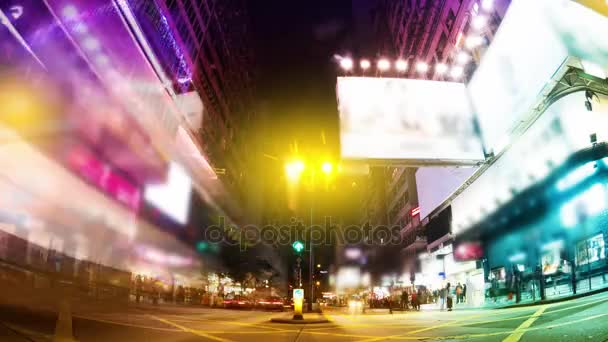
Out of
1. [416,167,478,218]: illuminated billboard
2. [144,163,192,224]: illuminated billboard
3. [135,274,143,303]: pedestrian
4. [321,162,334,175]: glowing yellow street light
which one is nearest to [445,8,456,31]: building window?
[416,167,478,218]: illuminated billboard

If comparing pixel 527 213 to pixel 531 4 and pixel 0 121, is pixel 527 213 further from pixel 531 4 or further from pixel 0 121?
pixel 0 121

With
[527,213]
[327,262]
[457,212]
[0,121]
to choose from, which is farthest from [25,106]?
[327,262]

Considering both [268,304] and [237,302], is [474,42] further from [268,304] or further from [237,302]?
[268,304]

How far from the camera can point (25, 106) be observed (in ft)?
14.2

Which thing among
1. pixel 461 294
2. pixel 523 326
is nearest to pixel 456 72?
pixel 523 326

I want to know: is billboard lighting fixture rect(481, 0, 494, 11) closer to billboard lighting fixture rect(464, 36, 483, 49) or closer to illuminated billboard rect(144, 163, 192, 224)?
billboard lighting fixture rect(464, 36, 483, 49)

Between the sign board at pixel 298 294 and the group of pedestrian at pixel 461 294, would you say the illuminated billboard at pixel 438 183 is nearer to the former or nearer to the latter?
the group of pedestrian at pixel 461 294

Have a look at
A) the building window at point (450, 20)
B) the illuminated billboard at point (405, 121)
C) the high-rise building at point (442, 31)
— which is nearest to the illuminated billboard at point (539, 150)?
the illuminated billboard at point (405, 121)

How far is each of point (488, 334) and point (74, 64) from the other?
9213 millimetres

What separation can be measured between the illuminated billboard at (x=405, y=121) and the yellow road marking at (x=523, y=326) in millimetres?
3877

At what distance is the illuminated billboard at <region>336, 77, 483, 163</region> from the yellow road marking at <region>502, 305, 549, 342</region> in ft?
12.7

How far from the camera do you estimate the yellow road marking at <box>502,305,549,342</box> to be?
4240 mm

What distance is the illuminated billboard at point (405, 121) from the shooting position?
802 cm

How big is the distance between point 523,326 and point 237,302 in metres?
15.7
